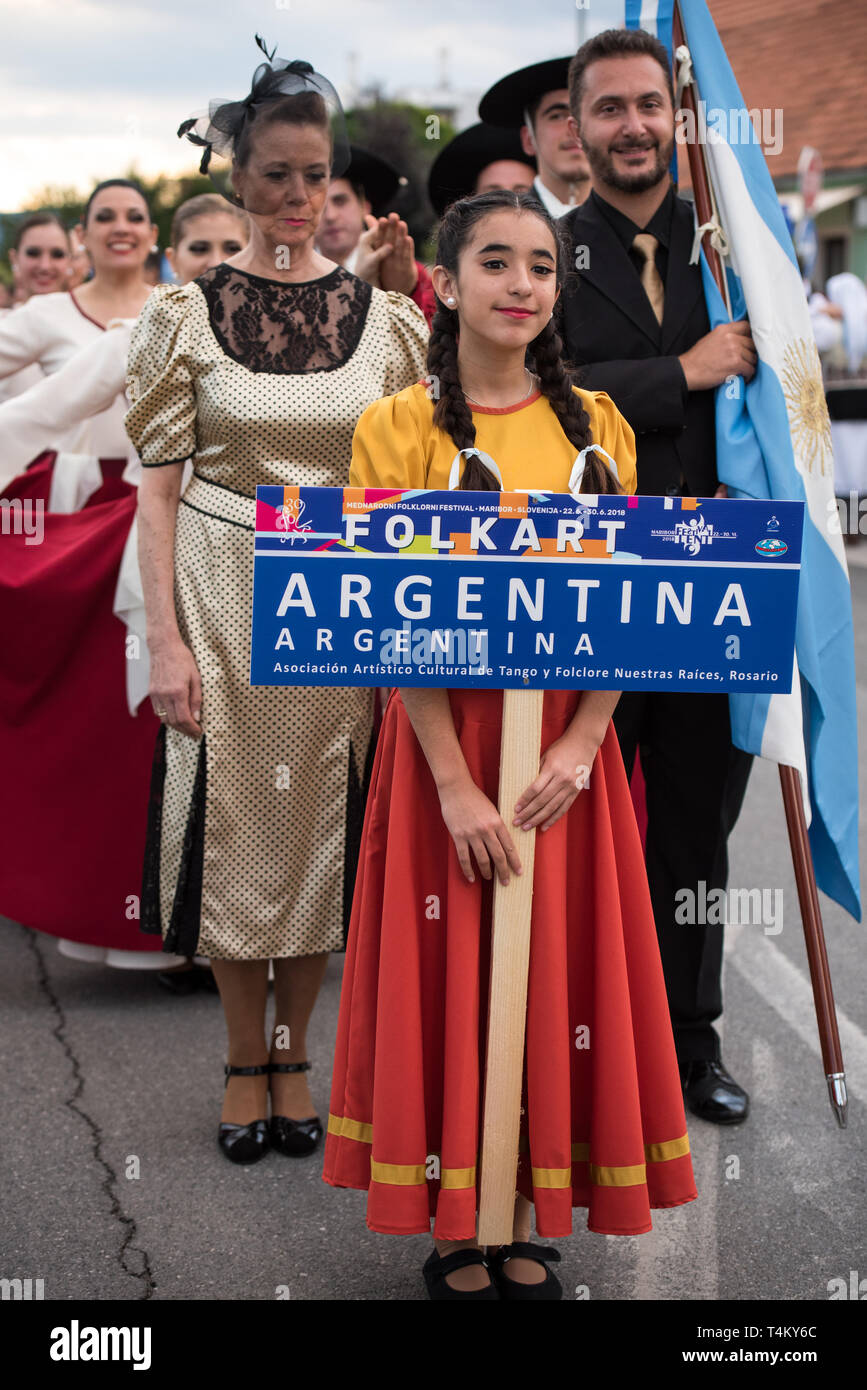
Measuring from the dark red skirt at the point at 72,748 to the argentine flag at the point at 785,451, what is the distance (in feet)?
6.20

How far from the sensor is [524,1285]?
2543 mm

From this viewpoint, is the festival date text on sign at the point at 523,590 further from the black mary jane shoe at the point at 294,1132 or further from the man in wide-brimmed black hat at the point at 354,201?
the man in wide-brimmed black hat at the point at 354,201

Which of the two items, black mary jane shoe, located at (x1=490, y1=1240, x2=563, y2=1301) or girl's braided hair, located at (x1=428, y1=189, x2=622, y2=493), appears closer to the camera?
girl's braided hair, located at (x1=428, y1=189, x2=622, y2=493)

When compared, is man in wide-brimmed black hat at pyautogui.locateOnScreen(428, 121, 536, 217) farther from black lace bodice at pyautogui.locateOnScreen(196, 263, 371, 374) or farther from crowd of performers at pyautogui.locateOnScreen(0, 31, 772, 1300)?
black lace bodice at pyautogui.locateOnScreen(196, 263, 371, 374)

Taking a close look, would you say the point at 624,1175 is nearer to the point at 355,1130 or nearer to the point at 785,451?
the point at 355,1130

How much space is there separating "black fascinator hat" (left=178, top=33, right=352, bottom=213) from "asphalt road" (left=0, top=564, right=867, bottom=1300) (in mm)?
1682

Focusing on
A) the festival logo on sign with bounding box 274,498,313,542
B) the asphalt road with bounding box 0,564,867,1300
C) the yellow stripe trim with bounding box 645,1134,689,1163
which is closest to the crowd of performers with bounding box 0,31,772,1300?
the yellow stripe trim with bounding box 645,1134,689,1163

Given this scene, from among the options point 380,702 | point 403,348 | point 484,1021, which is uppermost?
point 403,348

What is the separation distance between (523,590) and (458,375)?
47 centimetres

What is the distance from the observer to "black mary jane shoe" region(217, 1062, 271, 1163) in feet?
10.6

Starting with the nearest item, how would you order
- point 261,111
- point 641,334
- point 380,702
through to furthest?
1. point 261,111
2. point 641,334
3. point 380,702

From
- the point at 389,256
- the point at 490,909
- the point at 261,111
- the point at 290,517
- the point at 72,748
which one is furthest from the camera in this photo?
the point at 72,748

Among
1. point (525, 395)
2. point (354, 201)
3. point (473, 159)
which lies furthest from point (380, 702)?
point (354, 201)

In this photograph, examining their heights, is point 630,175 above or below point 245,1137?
above
